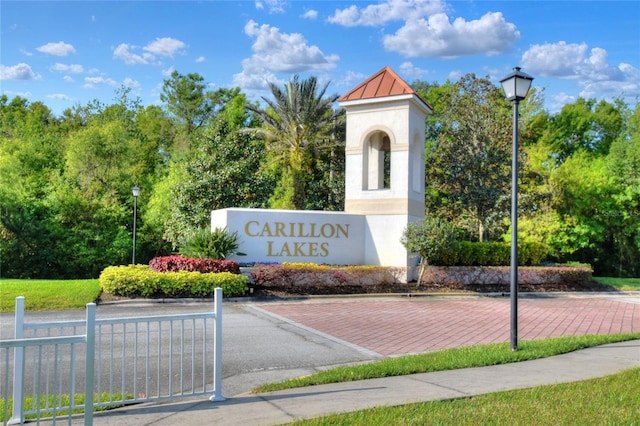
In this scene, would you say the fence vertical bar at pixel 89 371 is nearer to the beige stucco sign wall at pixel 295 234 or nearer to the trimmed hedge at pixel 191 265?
the trimmed hedge at pixel 191 265

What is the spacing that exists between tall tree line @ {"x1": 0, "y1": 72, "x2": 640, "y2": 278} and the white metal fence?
15633 mm

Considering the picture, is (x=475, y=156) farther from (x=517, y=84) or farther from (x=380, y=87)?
(x=517, y=84)

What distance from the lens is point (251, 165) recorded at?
93.2ft

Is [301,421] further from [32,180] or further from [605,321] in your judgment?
[32,180]

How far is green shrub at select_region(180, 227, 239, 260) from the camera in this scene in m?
18.0

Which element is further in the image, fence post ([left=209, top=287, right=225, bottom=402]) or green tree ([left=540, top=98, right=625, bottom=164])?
green tree ([left=540, top=98, right=625, bottom=164])

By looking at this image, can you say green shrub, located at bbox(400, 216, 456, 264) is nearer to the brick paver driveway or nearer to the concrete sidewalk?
the brick paver driveway

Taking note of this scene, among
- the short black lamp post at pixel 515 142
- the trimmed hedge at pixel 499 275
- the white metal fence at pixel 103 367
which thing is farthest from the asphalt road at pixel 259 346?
the trimmed hedge at pixel 499 275

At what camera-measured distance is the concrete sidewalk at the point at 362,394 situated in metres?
5.56

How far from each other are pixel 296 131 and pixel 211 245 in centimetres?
1503

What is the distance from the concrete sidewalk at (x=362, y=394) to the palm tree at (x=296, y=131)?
23.4 metres

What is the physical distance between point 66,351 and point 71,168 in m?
29.6

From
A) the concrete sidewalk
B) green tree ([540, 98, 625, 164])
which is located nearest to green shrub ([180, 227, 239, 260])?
the concrete sidewalk

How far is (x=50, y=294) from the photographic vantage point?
14.8 m
